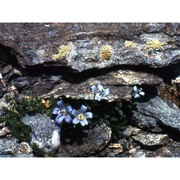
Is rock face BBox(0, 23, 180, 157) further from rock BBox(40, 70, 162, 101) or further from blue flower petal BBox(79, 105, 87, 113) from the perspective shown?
blue flower petal BBox(79, 105, 87, 113)

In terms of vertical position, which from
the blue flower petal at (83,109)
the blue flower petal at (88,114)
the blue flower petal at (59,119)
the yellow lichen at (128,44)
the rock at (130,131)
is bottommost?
the rock at (130,131)

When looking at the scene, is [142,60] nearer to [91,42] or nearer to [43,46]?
[91,42]

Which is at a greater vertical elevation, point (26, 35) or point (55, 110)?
point (26, 35)

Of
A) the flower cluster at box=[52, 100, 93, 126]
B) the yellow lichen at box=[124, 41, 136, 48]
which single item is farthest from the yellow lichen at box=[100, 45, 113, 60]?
the flower cluster at box=[52, 100, 93, 126]

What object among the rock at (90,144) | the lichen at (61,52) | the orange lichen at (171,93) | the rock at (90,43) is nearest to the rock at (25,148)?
the rock at (90,144)

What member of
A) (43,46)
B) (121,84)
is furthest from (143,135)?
(43,46)

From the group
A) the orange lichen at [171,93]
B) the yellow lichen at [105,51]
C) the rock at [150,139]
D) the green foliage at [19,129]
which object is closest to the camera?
the green foliage at [19,129]

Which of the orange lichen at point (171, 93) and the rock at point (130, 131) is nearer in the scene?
the rock at point (130, 131)

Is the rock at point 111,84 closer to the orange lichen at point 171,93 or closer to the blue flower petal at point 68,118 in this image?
the blue flower petal at point 68,118
